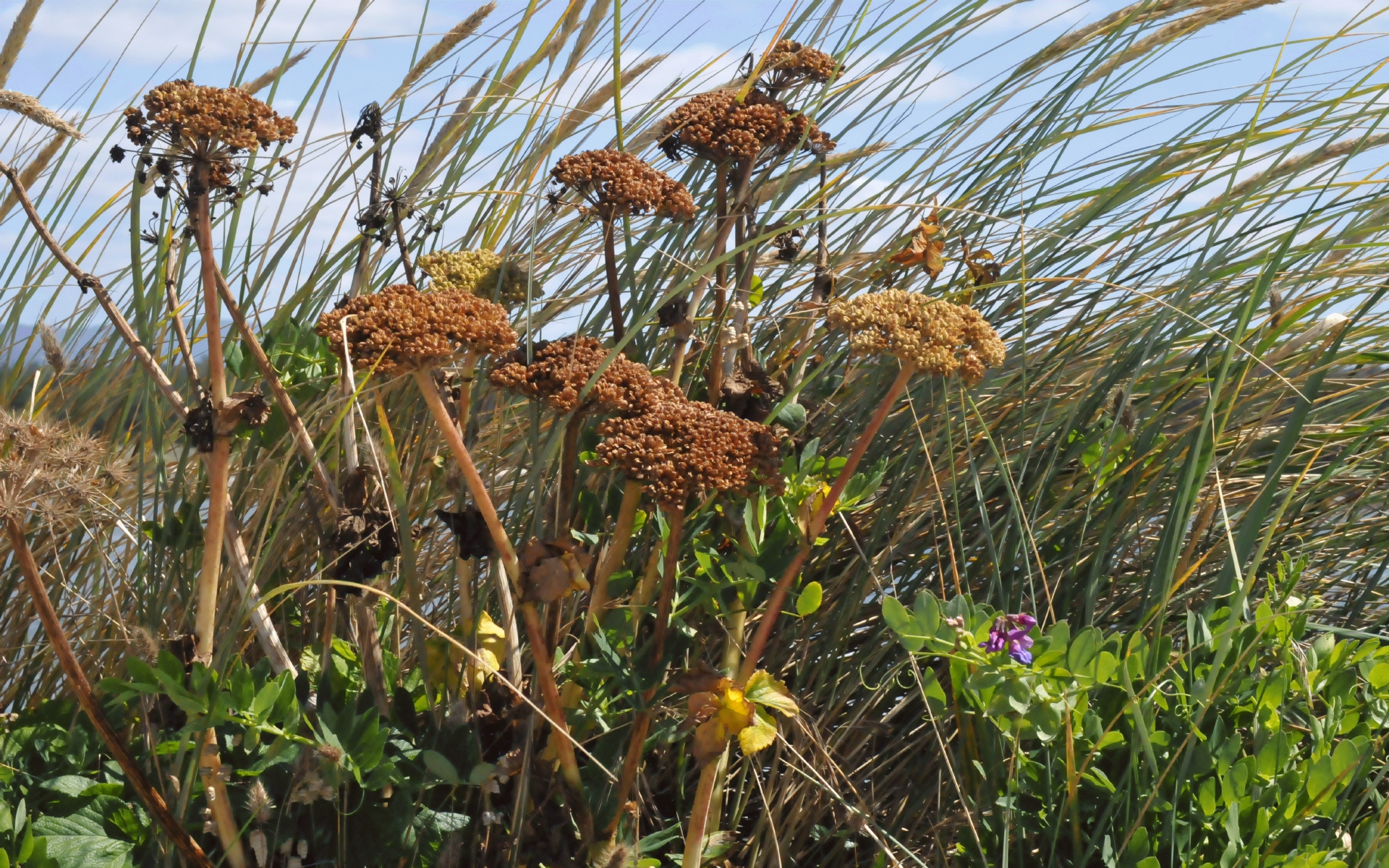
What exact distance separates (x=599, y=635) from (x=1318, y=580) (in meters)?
1.27

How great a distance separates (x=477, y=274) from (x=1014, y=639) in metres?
0.76

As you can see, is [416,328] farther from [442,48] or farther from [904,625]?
[442,48]

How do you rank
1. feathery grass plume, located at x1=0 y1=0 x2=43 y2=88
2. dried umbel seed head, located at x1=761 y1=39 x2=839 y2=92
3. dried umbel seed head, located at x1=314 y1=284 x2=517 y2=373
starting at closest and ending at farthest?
1. dried umbel seed head, located at x1=314 y1=284 x2=517 y2=373
2. dried umbel seed head, located at x1=761 y1=39 x2=839 y2=92
3. feathery grass plume, located at x1=0 y1=0 x2=43 y2=88

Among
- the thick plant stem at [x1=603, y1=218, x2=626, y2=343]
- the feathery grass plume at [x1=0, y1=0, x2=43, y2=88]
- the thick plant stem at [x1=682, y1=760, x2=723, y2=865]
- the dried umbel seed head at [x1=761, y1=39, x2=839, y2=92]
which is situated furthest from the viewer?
the feathery grass plume at [x1=0, y1=0, x2=43, y2=88]

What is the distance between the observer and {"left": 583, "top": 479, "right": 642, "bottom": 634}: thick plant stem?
1.19 metres

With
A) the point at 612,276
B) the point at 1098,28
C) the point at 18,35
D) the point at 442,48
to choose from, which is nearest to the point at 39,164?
the point at 18,35

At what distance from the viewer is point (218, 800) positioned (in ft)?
3.95

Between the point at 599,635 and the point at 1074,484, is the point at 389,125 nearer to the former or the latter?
the point at 599,635

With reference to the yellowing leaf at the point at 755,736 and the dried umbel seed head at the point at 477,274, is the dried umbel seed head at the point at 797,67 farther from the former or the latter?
the yellowing leaf at the point at 755,736

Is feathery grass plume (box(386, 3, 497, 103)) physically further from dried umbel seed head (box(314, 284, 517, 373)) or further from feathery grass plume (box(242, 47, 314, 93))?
dried umbel seed head (box(314, 284, 517, 373))

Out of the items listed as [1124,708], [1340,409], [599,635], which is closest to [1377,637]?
[1124,708]

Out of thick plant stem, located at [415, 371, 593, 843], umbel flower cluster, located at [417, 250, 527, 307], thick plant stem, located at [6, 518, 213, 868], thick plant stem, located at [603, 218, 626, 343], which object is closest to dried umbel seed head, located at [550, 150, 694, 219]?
thick plant stem, located at [603, 218, 626, 343]

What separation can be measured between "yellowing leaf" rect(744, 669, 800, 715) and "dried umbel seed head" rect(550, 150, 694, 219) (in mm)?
526

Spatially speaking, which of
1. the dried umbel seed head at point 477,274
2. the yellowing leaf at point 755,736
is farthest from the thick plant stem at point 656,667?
the dried umbel seed head at point 477,274
